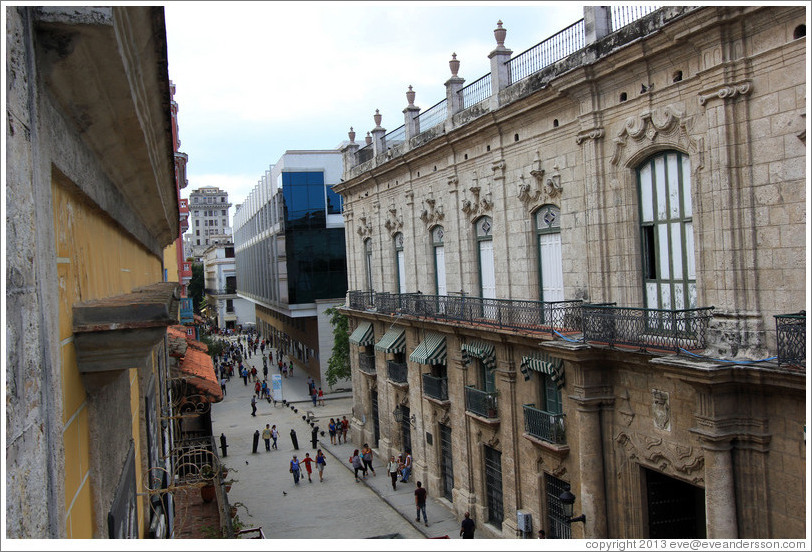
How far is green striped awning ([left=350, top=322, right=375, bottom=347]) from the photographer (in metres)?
27.3

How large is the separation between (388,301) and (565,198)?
11.0 m

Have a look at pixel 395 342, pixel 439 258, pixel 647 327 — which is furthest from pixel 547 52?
pixel 395 342

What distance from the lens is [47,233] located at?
3.71 m

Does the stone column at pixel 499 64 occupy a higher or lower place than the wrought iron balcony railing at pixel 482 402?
higher

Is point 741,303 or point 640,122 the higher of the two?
point 640,122

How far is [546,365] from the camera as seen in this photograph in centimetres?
1521

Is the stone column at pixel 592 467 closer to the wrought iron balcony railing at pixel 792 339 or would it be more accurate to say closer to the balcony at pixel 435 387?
the wrought iron balcony railing at pixel 792 339

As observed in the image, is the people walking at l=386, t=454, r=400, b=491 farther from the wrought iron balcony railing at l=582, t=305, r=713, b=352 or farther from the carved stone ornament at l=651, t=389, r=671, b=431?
the carved stone ornament at l=651, t=389, r=671, b=431

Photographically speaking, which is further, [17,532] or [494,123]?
[494,123]

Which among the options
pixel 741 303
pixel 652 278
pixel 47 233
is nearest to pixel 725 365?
pixel 741 303

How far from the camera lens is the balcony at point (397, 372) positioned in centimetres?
2417

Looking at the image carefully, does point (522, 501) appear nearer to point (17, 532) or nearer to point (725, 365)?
point (725, 365)

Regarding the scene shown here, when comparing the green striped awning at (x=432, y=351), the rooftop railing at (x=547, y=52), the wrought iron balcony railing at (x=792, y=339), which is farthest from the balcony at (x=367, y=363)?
the wrought iron balcony railing at (x=792, y=339)

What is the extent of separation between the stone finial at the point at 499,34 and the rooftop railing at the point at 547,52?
597 mm
